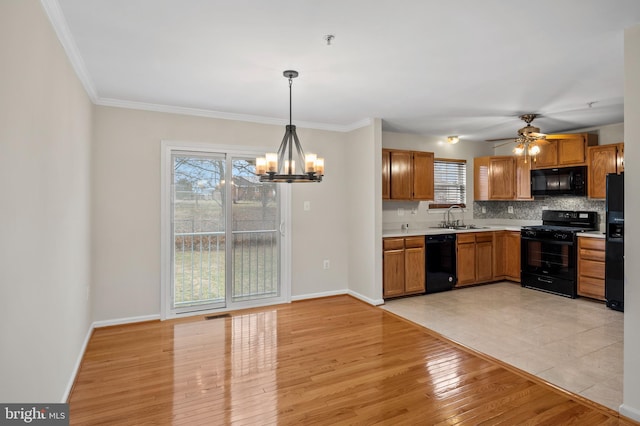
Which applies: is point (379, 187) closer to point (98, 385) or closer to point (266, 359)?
point (266, 359)

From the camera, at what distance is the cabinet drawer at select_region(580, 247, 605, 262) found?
4.67 m

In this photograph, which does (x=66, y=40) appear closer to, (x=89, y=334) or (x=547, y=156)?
(x=89, y=334)

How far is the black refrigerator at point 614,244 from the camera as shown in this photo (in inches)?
165

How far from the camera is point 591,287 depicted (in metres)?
4.75

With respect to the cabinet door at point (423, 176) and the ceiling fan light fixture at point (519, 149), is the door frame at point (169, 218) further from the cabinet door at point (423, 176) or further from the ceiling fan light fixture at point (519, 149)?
the ceiling fan light fixture at point (519, 149)

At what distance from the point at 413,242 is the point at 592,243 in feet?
7.85

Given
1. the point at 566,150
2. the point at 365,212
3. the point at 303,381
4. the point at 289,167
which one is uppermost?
the point at 566,150

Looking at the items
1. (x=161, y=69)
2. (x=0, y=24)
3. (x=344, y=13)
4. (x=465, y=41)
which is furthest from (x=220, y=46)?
(x=465, y=41)

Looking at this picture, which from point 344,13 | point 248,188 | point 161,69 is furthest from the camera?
point 248,188

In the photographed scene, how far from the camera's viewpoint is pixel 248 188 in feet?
15.3

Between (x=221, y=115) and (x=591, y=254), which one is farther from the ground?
(x=221, y=115)

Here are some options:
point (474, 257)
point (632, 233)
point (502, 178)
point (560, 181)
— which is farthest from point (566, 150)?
point (632, 233)

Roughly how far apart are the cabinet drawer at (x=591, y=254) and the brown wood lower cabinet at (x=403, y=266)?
2.16 metres

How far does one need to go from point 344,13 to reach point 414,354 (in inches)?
112
